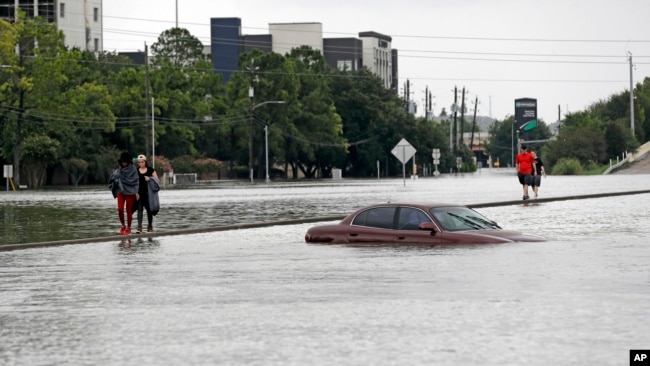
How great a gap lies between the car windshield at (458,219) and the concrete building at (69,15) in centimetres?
12693

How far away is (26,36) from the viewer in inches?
3610

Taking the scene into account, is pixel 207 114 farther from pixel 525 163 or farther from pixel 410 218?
pixel 410 218

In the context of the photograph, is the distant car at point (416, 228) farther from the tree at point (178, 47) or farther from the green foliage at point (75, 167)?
the tree at point (178, 47)

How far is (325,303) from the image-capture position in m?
14.3

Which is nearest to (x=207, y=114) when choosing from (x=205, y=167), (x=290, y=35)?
(x=205, y=167)

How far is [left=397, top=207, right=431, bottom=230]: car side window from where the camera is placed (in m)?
23.0

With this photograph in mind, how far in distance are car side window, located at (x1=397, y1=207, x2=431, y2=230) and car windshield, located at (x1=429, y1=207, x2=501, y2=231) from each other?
0.65 ft

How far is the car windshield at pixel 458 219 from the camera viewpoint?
22.9m

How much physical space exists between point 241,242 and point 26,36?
229 feet

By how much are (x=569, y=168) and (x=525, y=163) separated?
8319 centimetres

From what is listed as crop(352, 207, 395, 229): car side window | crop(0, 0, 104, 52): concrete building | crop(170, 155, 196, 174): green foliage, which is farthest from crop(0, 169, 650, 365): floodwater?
crop(0, 0, 104, 52): concrete building

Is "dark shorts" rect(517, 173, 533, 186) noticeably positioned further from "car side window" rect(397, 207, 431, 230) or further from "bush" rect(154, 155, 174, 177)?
"bush" rect(154, 155, 174, 177)

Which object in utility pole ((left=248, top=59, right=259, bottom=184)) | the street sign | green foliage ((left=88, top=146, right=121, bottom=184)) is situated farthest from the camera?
utility pole ((left=248, top=59, right=259, bottom=184))

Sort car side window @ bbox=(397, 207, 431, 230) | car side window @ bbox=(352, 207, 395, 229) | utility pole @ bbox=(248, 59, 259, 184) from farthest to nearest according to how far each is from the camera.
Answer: utility pole @ bbox=(248, 59, 259, 184) → car side window @ bbox=(352, 207, 395, 229) → car side window @ bbox=(397, 207, 431, 230)
